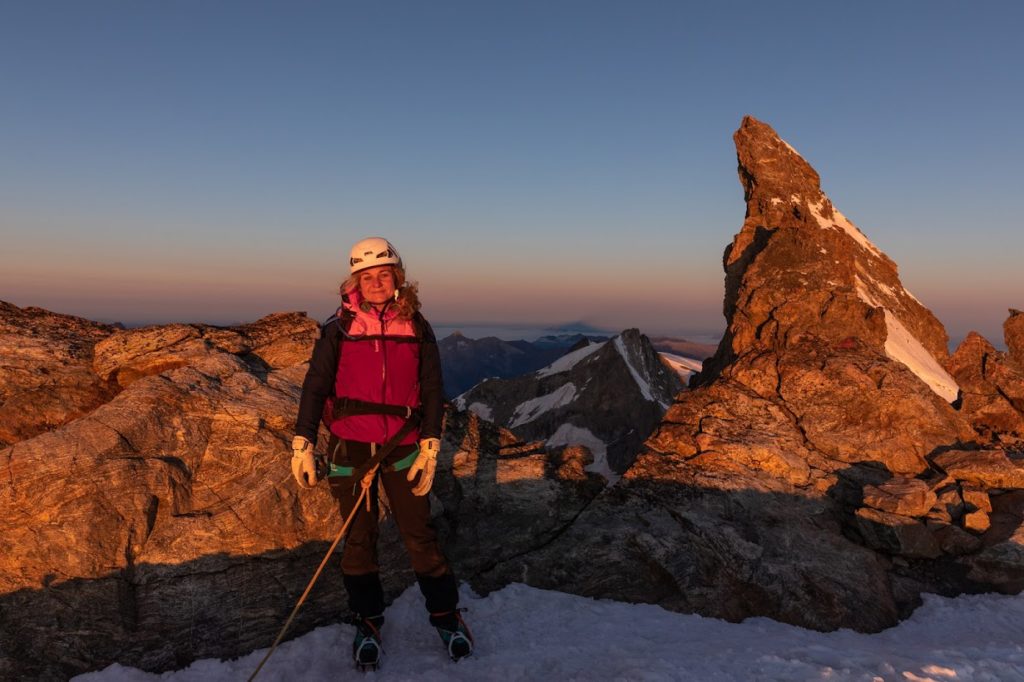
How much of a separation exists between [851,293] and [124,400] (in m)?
23.3

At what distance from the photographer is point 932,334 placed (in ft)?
112

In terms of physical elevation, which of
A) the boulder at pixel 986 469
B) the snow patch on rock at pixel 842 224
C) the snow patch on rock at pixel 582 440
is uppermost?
the snow patch on rock at pixel 842 224

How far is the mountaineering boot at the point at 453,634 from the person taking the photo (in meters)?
8.25

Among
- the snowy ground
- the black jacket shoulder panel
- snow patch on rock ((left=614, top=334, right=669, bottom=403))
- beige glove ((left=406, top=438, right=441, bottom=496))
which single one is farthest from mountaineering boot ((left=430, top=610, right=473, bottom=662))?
snow patch on rock ((left=614, top=334, right=669, bottom=403))

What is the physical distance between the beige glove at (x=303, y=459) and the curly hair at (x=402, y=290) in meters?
2.25

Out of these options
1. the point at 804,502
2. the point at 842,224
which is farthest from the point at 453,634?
the point at 842,224

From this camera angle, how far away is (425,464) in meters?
8.07

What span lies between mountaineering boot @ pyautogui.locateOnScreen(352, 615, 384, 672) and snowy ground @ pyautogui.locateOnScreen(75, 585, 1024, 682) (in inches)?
6.9

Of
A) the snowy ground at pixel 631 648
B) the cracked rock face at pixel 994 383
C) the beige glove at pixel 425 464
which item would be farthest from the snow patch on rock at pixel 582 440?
the beige glove at pixel 425 464

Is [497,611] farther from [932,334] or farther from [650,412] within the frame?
[650,412]

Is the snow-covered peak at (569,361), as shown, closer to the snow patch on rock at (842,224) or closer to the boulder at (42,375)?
the snow patch on rock at (842,224)

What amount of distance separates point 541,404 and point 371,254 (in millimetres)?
114803

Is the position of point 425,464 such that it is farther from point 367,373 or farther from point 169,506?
point 169,506

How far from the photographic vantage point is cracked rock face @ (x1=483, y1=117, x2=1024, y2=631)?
11.0 m
